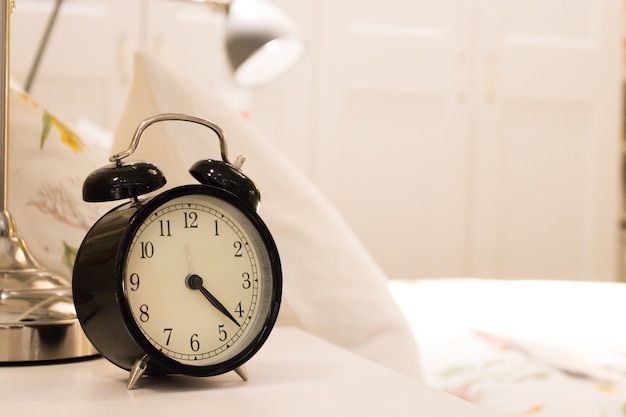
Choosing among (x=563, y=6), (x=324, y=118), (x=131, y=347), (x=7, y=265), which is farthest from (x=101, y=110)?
(x=131, y=347)

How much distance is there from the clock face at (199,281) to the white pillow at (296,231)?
319mm

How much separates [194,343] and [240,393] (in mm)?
69

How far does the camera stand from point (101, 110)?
2900 millimetres

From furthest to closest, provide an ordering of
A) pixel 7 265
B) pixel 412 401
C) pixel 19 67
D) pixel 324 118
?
pixel 324 118
pixel 19 67
pixel 7 265
pixel 412 401

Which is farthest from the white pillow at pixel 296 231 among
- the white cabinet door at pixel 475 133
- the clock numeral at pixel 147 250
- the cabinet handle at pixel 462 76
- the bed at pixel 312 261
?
the cabinet handle at pixel 462 76

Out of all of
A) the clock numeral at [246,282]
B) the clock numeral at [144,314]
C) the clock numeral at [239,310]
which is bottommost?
the clock numeral at [239,310]

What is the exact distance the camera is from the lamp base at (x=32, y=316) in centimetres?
66

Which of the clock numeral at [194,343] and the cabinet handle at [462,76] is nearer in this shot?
the clock numeral at [194,343]

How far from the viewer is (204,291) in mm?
603

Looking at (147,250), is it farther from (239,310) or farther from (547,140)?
(547,140)

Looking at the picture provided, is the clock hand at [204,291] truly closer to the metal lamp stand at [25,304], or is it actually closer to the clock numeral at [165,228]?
the clock numeral at [165,228]

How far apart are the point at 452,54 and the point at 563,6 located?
56cm

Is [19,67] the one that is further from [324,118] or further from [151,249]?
[151,249]

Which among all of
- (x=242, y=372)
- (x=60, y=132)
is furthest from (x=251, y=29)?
(x=242, y=372)
